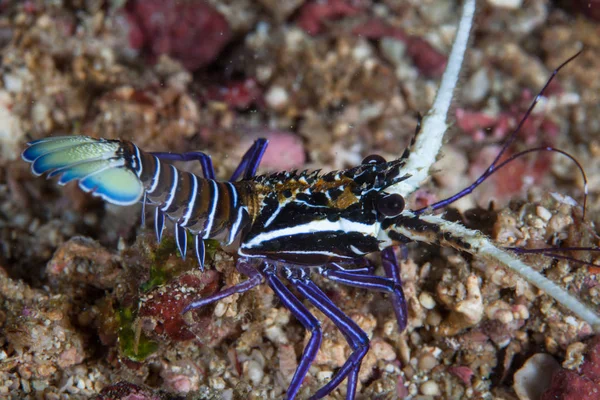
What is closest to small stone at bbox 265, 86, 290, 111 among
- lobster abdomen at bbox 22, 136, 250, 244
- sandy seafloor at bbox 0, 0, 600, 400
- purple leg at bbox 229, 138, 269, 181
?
sandy seafloor at bbox 0, 0, 600, 400

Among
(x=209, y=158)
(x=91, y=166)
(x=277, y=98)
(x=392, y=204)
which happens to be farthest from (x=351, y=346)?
(x=277, y=98)

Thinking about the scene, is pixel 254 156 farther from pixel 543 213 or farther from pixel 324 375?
pixel 543 213

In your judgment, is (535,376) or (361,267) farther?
(361,267)

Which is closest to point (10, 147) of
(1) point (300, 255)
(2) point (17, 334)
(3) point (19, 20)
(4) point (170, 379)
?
(3) point (19, 20)

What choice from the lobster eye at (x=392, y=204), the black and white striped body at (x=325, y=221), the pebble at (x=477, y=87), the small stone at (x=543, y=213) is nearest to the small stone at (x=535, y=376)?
the small stone at (x=543, y=213)

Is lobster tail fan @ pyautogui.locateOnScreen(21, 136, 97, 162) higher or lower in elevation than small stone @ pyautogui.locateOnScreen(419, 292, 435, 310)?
higher

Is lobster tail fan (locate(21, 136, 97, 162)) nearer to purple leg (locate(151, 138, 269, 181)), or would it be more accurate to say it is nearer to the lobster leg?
purple leg (locate(151, 138, 269, 181))

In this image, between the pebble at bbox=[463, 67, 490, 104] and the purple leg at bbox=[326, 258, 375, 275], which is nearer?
the purple leg at bbox=[326, 258, 375, 275]
